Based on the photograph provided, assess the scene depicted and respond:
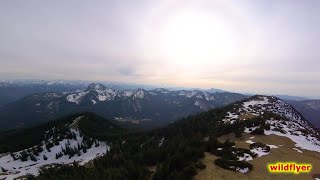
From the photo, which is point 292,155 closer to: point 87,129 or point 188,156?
point 188,156

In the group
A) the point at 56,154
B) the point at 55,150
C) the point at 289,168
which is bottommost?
the point at 55,150

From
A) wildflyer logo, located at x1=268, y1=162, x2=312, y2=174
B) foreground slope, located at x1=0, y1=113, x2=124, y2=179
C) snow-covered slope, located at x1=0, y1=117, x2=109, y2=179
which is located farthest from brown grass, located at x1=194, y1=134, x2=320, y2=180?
snow-covered slope, located at x1=0, y1=117, x2=109, y2=179

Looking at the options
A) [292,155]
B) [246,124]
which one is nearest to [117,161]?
[292,155]

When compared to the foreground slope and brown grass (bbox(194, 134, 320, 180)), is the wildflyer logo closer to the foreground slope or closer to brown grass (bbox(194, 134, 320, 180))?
brown grass (bbox(194, 134, 320, 180))

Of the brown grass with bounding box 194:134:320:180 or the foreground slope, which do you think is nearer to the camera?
the brown grass with bounding box 194:134:320:180

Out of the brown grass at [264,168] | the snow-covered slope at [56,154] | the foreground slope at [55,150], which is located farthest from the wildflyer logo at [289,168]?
the snow-covered slope at [56,154]

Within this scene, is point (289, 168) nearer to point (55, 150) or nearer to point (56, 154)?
point (56, 154)

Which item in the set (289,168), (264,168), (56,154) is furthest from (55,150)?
(289,168)

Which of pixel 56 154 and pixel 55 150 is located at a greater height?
pixel 56 154
